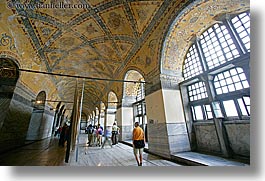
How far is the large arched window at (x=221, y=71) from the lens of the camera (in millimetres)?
3107

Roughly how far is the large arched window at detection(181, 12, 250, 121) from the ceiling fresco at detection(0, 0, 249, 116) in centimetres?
40

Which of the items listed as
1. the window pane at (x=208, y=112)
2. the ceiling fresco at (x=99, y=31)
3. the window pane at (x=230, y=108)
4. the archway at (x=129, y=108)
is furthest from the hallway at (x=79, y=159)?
the archway at (x=129, y=108)

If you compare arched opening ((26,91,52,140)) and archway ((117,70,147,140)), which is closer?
archway ((117,70,147,140))

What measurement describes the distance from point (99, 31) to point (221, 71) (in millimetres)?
5324

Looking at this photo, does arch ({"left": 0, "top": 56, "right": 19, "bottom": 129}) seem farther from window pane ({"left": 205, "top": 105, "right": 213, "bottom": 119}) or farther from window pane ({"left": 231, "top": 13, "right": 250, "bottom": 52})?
window pane ({"left": 231, "top": 13, "right": 250, "bottom": 52})

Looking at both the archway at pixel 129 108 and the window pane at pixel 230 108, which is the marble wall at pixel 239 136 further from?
the archway at pixel 129 108

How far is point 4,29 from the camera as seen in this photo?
15.1ft

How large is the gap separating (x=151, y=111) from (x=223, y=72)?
253 centimetres

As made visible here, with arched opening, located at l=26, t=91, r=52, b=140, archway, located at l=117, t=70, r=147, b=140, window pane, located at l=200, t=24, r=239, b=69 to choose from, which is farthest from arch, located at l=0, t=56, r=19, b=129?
window pane, located at l=200, t=24, r=239, b=69

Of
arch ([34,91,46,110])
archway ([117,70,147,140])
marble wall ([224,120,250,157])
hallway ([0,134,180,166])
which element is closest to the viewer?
marble wall ([224,120,250,157])

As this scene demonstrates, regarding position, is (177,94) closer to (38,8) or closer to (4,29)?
(38,8)

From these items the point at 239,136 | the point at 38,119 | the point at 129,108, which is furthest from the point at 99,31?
the point at 38,119

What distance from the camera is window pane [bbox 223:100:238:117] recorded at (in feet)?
10.9

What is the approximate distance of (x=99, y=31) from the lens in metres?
6.36
